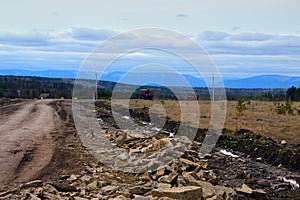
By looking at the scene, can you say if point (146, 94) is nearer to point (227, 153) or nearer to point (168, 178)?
point (227, 153)

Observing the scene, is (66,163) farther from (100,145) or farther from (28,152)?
(100,145)

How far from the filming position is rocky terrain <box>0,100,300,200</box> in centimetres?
1192

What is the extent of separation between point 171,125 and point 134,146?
12.1 m

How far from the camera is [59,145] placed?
19.9 metres

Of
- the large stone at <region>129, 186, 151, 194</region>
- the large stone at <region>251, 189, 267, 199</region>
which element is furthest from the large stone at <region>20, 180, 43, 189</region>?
the large stone at <region>251, 189, 267, 199</region>

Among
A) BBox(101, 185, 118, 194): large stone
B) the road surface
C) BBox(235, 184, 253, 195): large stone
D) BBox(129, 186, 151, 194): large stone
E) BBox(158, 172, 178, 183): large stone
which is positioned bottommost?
BBox(235, 184, 253, 195): large stone

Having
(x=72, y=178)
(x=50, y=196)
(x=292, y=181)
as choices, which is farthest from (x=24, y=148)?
(x=292, y=181)

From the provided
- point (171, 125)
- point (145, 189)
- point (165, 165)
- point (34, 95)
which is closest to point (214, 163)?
point (165, 165)

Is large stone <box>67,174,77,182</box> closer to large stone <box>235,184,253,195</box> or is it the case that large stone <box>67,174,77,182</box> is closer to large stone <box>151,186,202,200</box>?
large stone <box>151,186,202,200</box>

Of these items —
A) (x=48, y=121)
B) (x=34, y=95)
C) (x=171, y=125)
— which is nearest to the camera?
(x=48, y=121)

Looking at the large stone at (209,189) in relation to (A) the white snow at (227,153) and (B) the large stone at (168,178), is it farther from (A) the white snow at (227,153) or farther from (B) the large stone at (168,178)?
(A) the white snow at (227,153)

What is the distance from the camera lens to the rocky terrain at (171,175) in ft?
39.1

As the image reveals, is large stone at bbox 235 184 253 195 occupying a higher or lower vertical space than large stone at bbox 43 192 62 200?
lower

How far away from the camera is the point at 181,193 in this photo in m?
10.8
